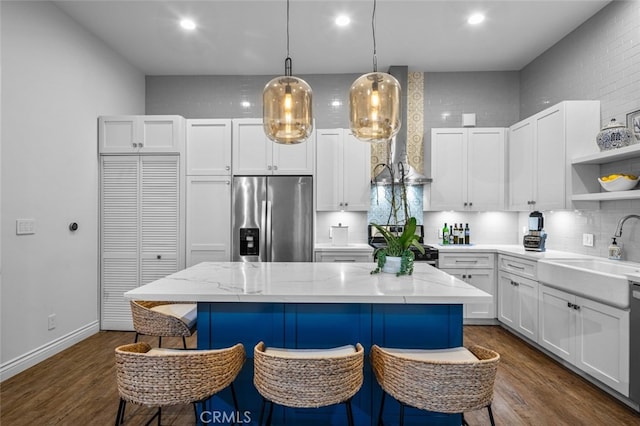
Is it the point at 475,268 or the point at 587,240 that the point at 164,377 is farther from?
the point at 587,240

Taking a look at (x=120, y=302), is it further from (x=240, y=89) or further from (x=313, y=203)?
(x=240, y=89)

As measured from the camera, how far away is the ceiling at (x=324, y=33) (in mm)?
3141

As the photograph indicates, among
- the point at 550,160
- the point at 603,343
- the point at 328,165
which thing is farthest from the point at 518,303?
the point at 328,165

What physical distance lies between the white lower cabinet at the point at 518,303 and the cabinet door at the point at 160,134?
3879 millimetres

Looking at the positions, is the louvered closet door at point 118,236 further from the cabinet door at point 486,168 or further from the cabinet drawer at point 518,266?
the cabinet drawer at point 518,266

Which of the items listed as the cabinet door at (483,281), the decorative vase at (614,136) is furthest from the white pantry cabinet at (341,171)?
the decorative vase at (614,136)

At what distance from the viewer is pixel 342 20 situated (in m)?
3.34

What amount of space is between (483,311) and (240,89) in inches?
162

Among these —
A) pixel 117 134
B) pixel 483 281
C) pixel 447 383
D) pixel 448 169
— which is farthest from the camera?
pixel 448 169

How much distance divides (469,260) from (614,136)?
69.3 inches

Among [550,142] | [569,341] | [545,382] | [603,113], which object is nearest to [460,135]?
[550,142]

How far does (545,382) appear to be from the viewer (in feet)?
8.75

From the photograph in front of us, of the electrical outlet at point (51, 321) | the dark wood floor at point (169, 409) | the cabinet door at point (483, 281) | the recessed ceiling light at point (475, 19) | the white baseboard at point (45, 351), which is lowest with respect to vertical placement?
the dark wood floor at point (169, 409)

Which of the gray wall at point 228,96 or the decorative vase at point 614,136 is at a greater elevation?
the gray wall at point 228,96
